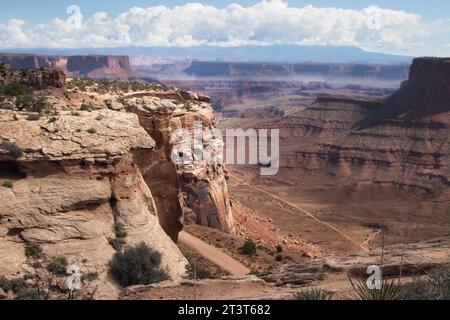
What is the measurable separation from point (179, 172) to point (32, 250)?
17871 mm

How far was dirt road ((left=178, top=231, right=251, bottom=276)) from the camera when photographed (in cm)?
2567

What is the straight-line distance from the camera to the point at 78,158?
1580 cm

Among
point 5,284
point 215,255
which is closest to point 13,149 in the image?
point 5,284

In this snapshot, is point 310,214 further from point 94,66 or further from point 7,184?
point 94,66

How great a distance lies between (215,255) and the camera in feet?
90.2

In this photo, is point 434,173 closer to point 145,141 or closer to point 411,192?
point 411,192

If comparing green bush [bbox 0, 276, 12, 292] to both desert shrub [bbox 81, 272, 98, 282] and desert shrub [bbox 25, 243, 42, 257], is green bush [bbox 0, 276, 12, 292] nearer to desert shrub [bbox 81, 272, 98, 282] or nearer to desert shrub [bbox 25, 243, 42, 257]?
desert shrub [bbox 25, 243, 42, 257]

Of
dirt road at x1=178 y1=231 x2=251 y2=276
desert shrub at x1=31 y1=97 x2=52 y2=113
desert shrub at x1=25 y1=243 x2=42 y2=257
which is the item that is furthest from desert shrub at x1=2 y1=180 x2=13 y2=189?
dirt road at x1=178 y1=231 x2=251 y2=276

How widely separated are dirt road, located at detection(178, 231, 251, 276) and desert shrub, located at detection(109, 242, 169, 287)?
32.7ft

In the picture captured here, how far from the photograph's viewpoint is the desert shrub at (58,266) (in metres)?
13.8

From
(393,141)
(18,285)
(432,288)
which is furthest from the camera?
(393,141)

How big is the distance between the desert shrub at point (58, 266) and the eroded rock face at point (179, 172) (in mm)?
7682
